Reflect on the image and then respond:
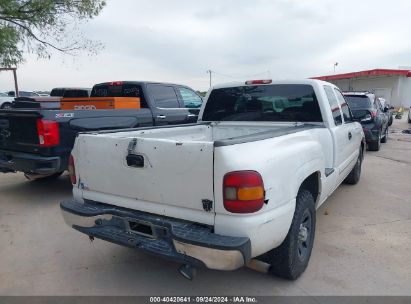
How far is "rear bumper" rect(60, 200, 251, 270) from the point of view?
2.35 m

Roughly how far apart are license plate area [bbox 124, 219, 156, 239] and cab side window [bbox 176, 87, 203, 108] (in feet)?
18.1

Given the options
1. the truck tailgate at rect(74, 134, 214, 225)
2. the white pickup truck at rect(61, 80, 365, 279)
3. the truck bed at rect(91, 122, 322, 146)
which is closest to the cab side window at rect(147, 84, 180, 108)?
the truck bed at rect(91, 122, 322, 146)

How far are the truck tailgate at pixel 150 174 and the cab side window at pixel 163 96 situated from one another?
4.20m

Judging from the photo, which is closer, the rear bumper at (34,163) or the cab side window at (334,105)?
the cab side window at (334,105)

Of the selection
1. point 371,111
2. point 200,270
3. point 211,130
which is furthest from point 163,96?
point 371,111

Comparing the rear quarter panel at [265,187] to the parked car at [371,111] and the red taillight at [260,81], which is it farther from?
the parked car at [371,111]

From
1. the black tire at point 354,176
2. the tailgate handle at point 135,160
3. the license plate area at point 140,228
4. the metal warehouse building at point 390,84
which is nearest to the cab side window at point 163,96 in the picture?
the black tire at point 354,176

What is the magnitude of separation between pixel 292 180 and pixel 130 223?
52.3 inches

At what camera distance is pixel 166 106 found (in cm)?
747

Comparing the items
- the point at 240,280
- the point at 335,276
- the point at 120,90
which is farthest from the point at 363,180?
the point at 120,90

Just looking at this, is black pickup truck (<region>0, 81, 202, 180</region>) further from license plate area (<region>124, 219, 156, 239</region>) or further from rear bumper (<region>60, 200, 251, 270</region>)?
license plate area (<region>124, 219, 156, 239</region>)

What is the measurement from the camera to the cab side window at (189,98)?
321 inches

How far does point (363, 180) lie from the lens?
6.75 meters

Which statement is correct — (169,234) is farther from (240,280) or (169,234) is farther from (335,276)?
(335,276)
